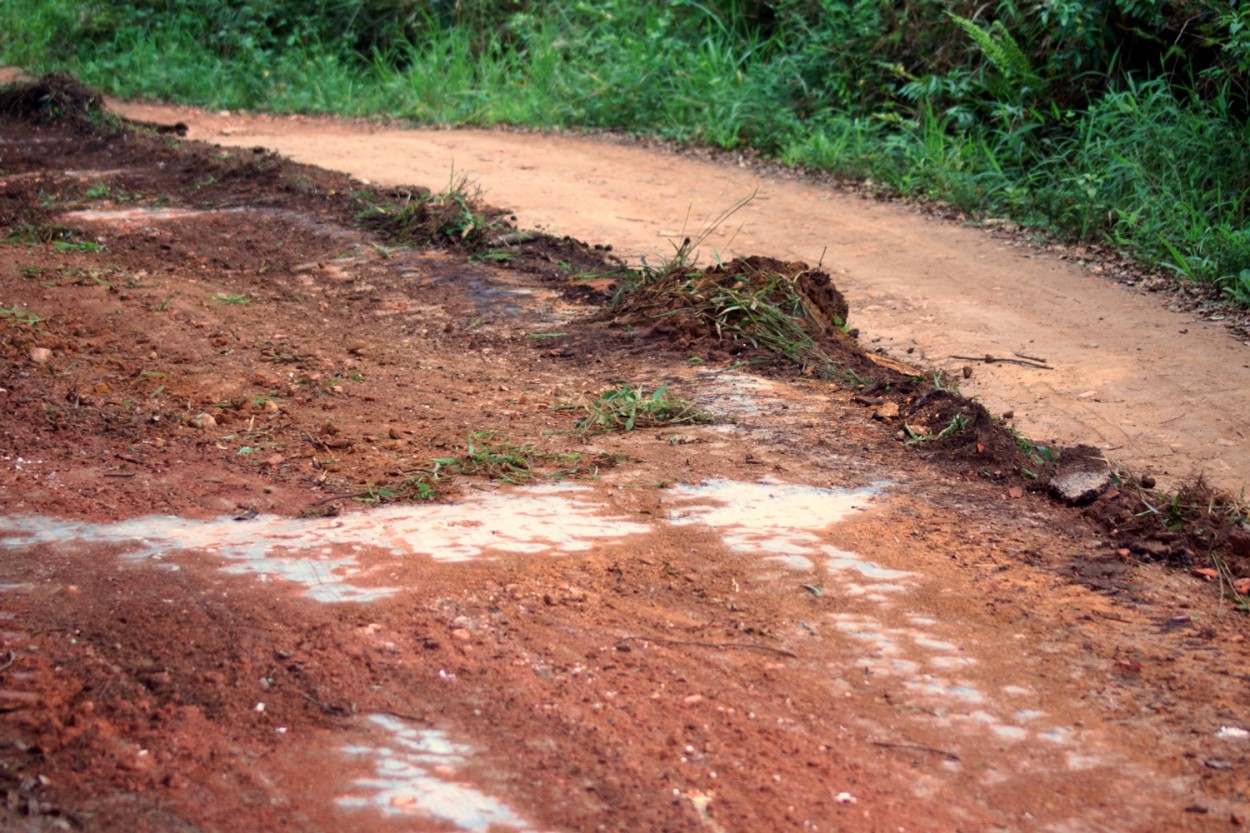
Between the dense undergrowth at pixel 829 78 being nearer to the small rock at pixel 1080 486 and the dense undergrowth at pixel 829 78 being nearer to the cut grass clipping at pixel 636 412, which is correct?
the small rock at pixel 1080 486

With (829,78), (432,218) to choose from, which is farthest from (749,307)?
(829,78)

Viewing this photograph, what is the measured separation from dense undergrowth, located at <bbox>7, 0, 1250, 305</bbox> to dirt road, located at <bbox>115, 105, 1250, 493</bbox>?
465 mm

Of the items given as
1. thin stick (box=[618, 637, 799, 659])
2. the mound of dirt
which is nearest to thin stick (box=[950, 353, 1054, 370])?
thin stick (box=[618, 637, 799, 659])

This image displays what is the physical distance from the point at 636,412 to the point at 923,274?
2515mm

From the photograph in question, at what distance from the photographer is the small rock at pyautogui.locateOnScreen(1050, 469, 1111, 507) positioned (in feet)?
10.7

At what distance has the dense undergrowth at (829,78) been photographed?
20.7ft

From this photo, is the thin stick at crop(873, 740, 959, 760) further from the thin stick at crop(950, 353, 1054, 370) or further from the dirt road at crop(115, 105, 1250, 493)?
the thin stick at crop(950, 353, 1054, 370)

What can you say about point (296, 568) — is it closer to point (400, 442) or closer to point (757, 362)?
point (400, 442)

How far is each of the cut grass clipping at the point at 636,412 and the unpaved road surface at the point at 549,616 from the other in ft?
0.24

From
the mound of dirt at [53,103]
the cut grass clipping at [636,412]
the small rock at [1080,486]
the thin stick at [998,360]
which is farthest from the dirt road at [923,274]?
the cut grass clipping at [636,412]

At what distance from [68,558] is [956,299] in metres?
3.93

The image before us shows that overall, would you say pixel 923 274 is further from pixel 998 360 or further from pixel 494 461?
pixel 494 461

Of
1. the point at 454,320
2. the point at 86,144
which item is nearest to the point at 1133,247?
the point at 454,320

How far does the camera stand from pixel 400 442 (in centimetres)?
353
